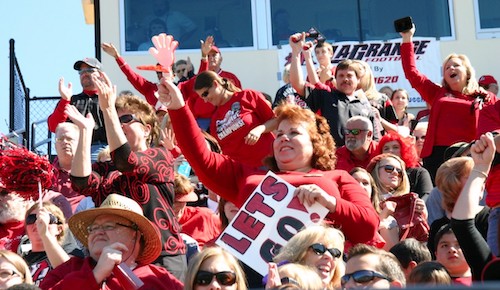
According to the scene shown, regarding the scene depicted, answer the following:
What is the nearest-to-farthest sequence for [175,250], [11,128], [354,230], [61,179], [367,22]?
[354,230]
[175,250]
[61,179]
[11,128]
[367,22]

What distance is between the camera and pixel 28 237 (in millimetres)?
7246

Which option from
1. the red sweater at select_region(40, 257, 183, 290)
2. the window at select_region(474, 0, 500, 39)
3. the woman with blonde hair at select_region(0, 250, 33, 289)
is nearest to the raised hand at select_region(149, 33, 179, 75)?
the red sweater at select_region(40, 257, 183, 290)

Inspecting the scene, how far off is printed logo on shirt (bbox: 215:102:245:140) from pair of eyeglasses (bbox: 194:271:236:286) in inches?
160

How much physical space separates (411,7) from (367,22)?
0.73 metres

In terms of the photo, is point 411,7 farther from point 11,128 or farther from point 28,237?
point 28,237

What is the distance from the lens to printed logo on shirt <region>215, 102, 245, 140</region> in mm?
9235

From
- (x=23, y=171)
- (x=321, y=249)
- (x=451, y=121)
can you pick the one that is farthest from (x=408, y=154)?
(x=321, y=249)

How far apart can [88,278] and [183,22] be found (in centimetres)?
1066

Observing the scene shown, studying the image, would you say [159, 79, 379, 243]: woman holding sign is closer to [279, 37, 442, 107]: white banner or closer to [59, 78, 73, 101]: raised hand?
[59, 78, 73, 101]: raised hand

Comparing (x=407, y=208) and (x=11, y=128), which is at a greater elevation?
(x=11, y=128)

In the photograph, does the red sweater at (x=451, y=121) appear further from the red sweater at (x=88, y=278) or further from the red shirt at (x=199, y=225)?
the red sweater at (x=88, y=278)

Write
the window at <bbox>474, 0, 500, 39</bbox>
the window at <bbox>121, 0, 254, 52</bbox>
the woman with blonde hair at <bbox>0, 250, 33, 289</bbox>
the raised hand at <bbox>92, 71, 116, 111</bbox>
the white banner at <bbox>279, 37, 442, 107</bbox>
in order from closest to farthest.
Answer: the woman with blonde hair at <bbox>0, 250, 33, 289</bbox>, the raised hand at <bbox>92, 71, 116, 111</bbox>, the white banner at <bbox>279, 37, 442, 107</bbox>, the window at <bbox>121, 0, 254, 52</bbox>, the window at <bbox>474, 0, 500, 39</bbox>

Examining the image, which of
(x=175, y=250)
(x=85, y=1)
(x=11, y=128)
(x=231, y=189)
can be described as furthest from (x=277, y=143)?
(x=85, y=1)

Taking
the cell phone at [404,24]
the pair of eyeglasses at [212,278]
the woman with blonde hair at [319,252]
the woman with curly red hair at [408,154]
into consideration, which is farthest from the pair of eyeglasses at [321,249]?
the cell phone at [404,24]
